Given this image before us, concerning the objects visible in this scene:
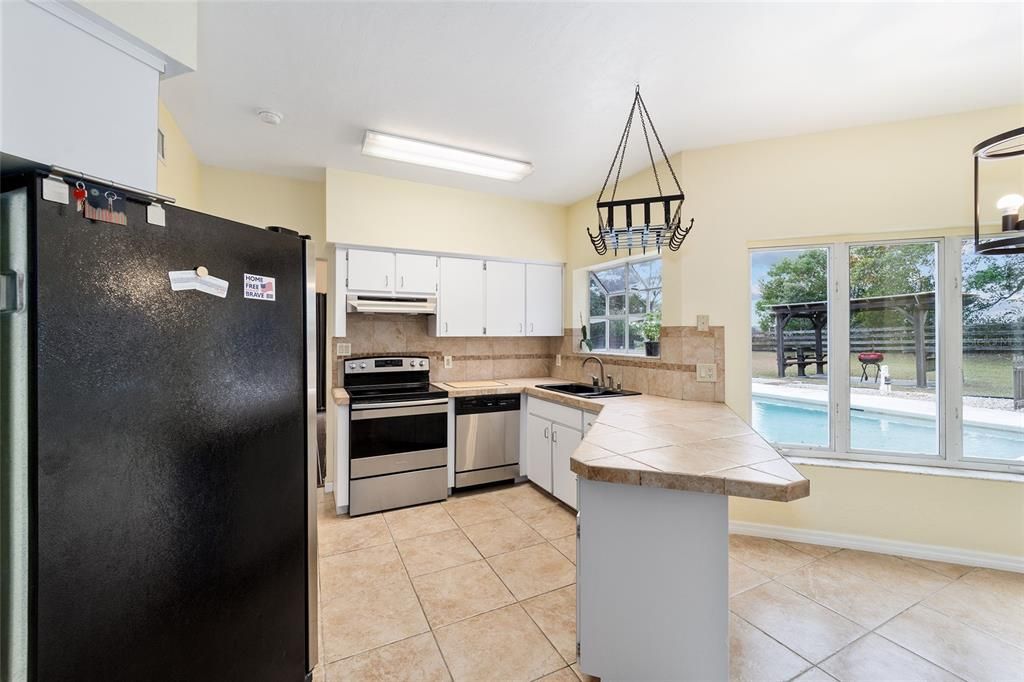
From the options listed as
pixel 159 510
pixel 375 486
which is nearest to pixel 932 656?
pixel 159 510

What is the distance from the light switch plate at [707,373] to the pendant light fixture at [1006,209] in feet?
4.70

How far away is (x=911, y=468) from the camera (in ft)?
8.38

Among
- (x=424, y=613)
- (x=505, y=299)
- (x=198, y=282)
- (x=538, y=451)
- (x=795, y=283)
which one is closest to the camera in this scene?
(x=198, y=282)

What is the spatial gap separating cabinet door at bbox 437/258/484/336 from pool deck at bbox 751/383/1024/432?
2403 millimetres

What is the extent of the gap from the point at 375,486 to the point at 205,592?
2147mm

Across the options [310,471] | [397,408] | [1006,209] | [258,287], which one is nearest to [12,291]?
[258,287]

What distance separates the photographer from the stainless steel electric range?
123 inches

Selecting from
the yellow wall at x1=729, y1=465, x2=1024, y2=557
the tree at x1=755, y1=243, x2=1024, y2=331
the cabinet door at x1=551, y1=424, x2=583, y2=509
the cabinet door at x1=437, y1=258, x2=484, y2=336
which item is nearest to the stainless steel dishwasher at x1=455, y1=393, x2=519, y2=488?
the cabinet door at x1=551, y1=424, x2=583, y2=509

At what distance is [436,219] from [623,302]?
1925 millimetres

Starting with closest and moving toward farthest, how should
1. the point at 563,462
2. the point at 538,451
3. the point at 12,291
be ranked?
1. the point at 12,291
2. the point at 563,462
3. the point at 538,451

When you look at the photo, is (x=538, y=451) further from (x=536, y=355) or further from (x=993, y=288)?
(x=993, y=288)

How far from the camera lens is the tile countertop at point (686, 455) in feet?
4.39

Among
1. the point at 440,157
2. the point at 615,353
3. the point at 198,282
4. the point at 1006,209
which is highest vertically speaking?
Result: the point at 440,157

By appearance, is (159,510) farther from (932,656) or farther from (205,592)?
(932,656)
